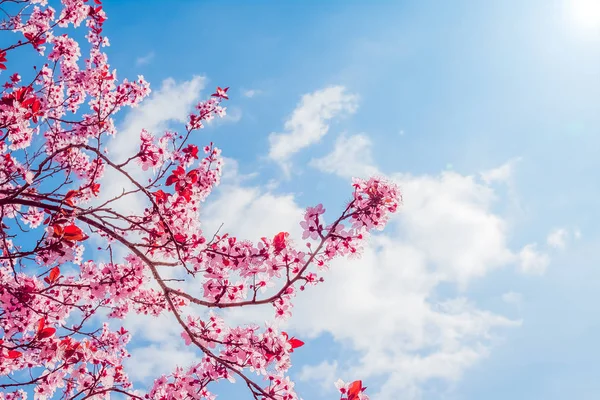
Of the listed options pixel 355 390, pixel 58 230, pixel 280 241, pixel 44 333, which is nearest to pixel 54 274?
pixel 44 333

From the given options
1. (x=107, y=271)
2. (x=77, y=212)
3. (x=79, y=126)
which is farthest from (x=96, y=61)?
(x=77, y=212)

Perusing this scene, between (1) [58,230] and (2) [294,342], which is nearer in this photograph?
(1) [58,230]

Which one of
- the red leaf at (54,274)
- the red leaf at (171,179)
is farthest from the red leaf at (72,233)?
the red leaf at (171,179)

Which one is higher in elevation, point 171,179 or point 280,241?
point 171,179

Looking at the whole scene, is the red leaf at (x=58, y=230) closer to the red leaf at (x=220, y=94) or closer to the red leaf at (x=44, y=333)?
the red leaf at (x=44, y=333)

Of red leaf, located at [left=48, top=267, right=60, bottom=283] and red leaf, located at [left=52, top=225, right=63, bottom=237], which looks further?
red leaf, located at [left=48, top=267, right=60, bottom=283]

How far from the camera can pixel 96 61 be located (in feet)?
31.3

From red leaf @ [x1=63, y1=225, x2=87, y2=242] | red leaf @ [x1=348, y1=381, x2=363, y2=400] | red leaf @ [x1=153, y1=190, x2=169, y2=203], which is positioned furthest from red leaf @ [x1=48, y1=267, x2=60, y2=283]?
red leaf @ [x1=348, y1=381, x2=363, y2=400]

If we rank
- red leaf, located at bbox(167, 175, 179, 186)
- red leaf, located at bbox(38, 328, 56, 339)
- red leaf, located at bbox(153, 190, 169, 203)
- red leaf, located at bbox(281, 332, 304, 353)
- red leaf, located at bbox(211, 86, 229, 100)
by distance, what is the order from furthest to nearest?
red leaf, located at bbox(211, 86, 229, 100)
red leaf, located at bbox(153, 190, 169, 203)
red leaf, located at bbox(167, 175, 179, 186)
red leaf, located at bbox(281, 332, 304, 353)
red leaf, located at bbox(38, 328, 56, 339)

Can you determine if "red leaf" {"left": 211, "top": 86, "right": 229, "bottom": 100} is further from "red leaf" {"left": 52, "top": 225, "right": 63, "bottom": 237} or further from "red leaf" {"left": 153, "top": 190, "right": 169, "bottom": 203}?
"red leaf" {"left": 52, "top": 225, "right": 63, "bottom": 237}

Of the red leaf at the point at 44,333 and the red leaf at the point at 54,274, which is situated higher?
the red leaf at the point at 54,274

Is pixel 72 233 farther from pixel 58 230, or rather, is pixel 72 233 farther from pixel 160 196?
pixel 160 196

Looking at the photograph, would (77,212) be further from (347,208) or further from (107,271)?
(347,208)

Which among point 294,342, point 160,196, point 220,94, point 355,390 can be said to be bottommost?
point 355,390
